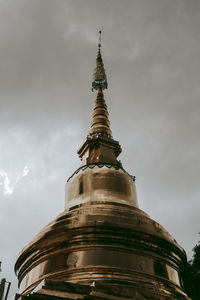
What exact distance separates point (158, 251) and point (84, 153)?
4240 millimetres

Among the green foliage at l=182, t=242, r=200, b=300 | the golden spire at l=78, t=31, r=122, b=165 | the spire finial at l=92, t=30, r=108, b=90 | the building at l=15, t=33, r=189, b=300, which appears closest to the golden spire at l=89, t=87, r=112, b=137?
the golden spire at l=78, t=31, r=122, b=165

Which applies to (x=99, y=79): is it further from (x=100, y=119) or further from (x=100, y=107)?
(x=100, y=119)

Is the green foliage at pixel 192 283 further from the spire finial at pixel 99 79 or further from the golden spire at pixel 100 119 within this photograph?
the spire finial at pixel 99 79

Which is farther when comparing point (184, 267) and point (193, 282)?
point (193, 282)

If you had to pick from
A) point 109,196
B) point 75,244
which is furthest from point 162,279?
point 109,196

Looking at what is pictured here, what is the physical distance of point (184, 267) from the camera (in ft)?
29.3

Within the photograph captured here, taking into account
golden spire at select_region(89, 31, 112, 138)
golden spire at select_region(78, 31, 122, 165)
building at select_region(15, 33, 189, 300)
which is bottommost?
building at select_region(15, 33, 189, 300)

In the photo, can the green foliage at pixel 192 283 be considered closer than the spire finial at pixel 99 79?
Yes

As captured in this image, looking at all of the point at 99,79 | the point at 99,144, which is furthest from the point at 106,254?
the point at 99,79

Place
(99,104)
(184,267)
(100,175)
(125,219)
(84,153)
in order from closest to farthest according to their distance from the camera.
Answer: (125,219) → (184,267) → (100,175) → (84,153) → (99,104)

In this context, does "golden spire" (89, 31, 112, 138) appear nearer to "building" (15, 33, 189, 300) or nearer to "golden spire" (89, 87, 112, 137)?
"golden spire" (89, 87, 112, 137)

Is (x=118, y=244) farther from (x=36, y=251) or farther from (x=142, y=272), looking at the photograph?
(x=36, y=251)

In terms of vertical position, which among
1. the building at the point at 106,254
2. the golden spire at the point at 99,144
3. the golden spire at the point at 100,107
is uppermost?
the golden spire at the point at 100,107

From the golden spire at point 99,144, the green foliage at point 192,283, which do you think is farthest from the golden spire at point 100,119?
the green foliage at point 192,283
